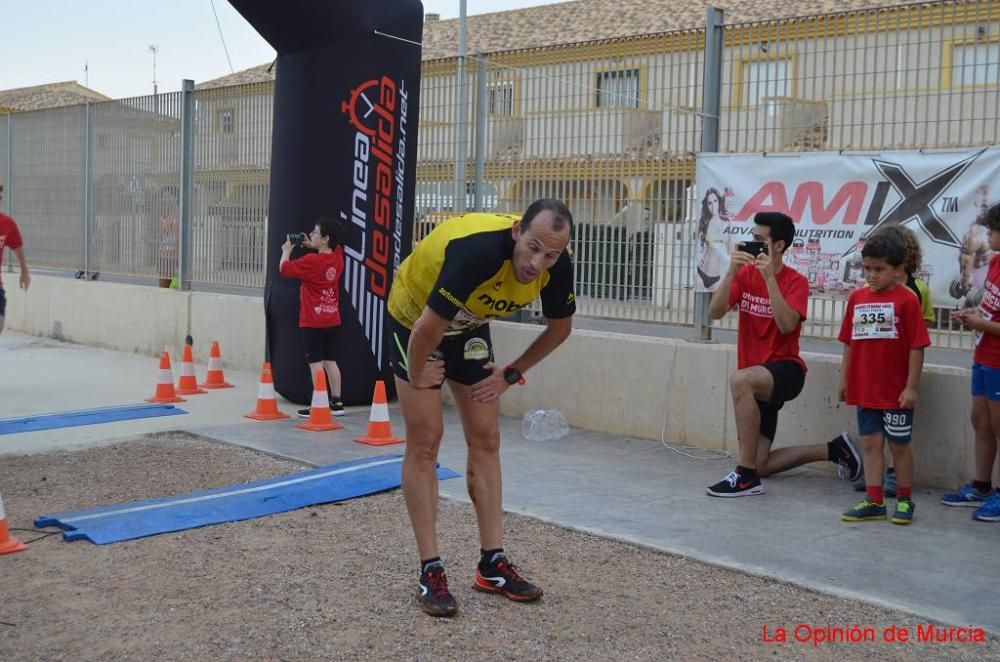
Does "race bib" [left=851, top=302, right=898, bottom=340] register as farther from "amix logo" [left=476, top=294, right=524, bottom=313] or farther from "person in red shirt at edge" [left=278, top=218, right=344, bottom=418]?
"person in red shirt at edge" [left=278, top=218, right=344, bottom=418]

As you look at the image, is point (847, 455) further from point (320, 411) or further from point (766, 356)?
point (320, 411)

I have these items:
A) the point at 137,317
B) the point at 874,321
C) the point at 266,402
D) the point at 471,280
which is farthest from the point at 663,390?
the point at 137,317

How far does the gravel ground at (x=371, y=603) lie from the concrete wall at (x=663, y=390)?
103 inches

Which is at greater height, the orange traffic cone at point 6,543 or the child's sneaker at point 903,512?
the child's sneaker at point 903,512

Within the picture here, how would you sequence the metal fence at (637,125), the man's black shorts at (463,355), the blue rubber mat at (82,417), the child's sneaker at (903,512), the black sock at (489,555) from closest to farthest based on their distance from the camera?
the man's black shorts at (463,355) < the black sock at (489,555) < the child's sneaker at (903,512) < the metal fence at (637,125) < the blue rubber mat at (82,417)

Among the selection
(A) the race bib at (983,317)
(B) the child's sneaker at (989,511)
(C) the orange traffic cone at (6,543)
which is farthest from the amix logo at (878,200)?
(C) the orange traffic cone at (6,543)

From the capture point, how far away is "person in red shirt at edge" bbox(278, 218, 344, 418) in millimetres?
9305

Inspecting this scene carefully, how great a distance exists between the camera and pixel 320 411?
8906 millimetres

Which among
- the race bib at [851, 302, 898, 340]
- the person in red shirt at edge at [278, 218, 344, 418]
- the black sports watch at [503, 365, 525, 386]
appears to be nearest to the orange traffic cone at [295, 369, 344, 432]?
the person in red shirt at edge at [278, 218, 344, 418]

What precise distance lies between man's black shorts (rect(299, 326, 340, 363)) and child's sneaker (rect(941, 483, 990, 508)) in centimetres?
522

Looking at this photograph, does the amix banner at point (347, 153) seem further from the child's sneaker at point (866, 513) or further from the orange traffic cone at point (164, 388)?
the child's sneaker at point (866, 513)

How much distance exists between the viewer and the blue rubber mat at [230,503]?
577 centimetres

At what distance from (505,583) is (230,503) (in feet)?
7.48

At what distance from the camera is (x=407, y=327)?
4738 mm
